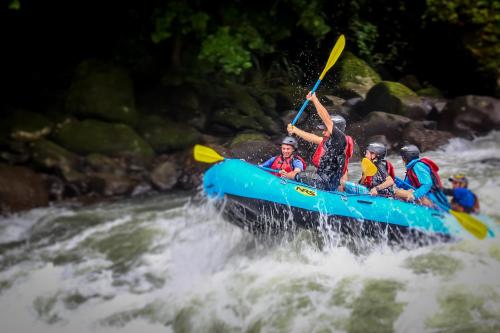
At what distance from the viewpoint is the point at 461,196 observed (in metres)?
2.21

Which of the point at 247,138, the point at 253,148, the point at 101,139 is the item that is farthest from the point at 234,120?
the point at 101,139

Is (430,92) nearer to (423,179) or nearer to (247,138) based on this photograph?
(247,138)

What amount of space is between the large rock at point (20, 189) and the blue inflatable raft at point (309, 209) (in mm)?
2502

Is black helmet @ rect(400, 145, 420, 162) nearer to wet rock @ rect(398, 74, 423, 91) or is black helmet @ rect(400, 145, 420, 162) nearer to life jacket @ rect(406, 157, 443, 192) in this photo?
life jacket @ rect(406, 157, 443, 192)

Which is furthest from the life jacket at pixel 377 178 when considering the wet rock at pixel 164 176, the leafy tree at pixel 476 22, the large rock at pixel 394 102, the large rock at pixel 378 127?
the leafy tree at pixel 476 22

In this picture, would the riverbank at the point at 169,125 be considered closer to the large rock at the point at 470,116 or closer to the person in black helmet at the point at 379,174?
the large rock at the point at 470,116

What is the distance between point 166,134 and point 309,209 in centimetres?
328

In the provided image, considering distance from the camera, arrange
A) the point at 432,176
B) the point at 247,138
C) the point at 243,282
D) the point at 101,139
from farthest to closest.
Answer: the point at 101,139 < the point at 247,138 < the point at 243,282 < the point at 432,176

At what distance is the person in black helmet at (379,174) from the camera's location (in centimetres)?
263

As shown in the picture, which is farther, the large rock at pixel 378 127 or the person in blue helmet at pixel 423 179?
the large rock at pixel 378 127

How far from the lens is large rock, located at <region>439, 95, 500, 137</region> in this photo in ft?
17.2

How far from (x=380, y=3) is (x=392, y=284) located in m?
4.33

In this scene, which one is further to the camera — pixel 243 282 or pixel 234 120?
pixel 234 120

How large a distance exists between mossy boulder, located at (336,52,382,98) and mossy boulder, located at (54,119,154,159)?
260cm
